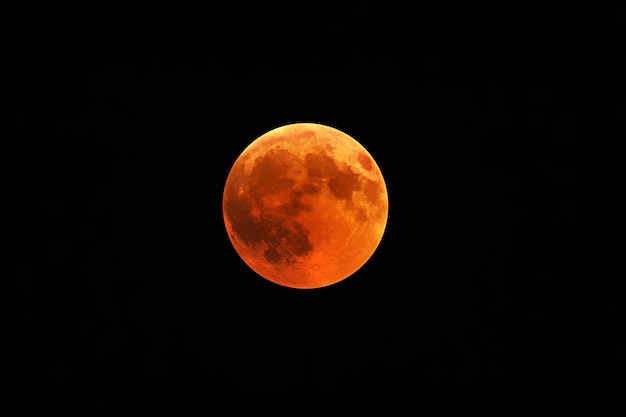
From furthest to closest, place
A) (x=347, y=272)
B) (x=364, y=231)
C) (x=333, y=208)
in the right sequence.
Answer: (x=347, y=272), (x=364, y=231), (x=333, y=208)

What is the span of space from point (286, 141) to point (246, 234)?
1.11 metres

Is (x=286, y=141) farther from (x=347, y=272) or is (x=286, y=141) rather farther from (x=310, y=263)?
(x=347, y=272)

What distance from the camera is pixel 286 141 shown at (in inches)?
182

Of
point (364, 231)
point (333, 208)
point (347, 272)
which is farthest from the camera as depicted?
point (347, 272)

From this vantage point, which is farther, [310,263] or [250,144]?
[250,144]

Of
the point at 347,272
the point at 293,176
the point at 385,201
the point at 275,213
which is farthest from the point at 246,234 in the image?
the point at 385,201

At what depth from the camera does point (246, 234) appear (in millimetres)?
4641

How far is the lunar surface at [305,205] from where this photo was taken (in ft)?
14.2

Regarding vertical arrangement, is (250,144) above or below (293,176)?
above

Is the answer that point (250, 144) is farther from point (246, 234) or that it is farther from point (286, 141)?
point (246, 234)

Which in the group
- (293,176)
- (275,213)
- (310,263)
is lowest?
(310,263)

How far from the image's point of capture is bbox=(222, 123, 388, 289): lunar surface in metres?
4.32

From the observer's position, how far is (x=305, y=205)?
428cm

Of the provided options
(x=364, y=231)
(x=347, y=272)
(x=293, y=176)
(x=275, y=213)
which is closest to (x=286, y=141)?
(x=293, y=176)
